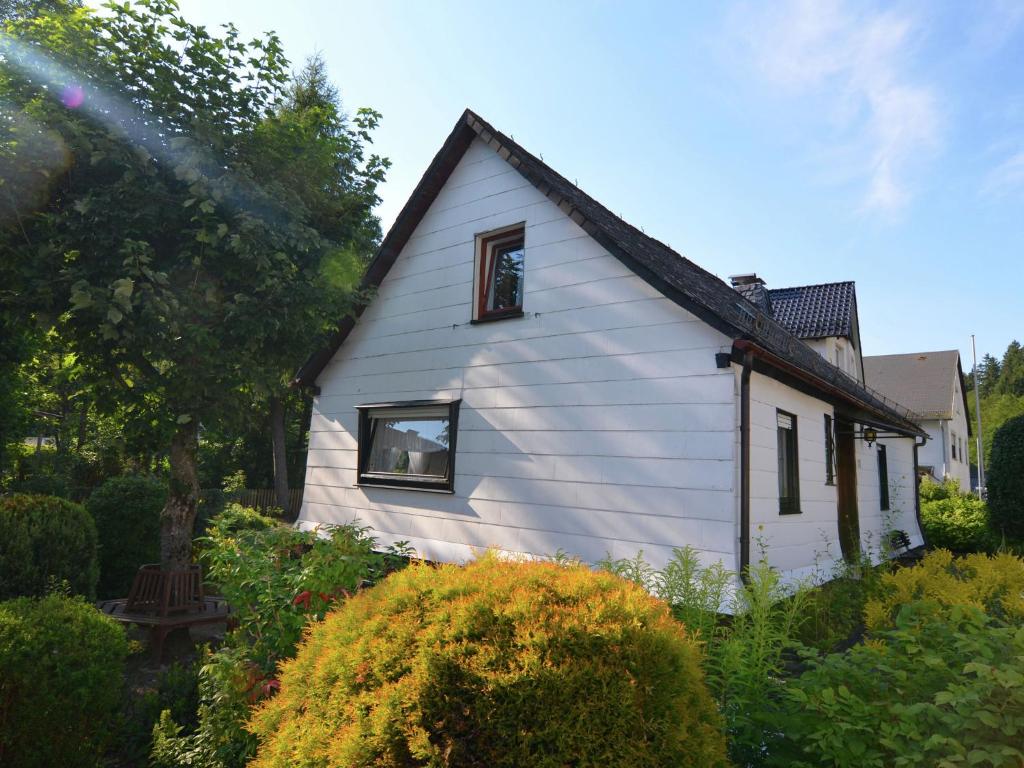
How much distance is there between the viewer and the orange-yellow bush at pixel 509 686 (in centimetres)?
214

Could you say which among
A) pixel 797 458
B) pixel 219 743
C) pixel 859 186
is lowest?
pixel 219 743

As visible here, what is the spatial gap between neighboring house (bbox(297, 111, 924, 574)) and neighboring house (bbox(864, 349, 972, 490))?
23.3 meters

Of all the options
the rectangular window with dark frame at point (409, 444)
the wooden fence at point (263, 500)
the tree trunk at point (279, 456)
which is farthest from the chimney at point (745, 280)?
the wooden fence at point (263, 500)

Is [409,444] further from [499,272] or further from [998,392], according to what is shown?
[998,392]

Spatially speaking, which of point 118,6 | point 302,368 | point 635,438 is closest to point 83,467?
point 302,368

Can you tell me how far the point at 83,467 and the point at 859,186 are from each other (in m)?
20.4

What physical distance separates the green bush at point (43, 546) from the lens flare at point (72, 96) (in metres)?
4.53

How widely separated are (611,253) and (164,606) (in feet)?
21.1

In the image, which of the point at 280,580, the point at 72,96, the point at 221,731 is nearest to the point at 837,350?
the point at 280,580

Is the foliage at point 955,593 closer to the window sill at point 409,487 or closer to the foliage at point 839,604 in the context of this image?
the foliage at point 839,604

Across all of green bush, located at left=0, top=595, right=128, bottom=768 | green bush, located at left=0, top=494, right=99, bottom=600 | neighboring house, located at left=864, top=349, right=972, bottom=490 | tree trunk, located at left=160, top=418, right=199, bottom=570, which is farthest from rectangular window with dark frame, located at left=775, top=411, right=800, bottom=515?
neighboring house, located at left=864, top=349, right=972, bottom=490

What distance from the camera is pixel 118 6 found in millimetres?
7250

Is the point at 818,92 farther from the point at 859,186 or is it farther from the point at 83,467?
the point at 83,467

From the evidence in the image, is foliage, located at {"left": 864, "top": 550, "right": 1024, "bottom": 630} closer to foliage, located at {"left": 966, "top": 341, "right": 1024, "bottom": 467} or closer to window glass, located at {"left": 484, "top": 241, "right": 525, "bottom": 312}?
window glass, located at {"left": 484, "top": 241, "right": 525, "bottom": 312}
